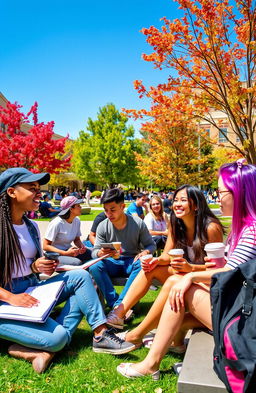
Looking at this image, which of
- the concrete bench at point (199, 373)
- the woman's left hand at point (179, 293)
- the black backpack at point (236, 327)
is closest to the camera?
the black backpack at point (236, 327)

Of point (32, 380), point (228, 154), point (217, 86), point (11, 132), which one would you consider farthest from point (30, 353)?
point (11, 132)

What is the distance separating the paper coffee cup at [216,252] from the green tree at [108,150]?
37347 millimetres

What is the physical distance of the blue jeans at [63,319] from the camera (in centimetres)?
273

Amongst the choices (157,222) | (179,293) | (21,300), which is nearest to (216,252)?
(179,293)

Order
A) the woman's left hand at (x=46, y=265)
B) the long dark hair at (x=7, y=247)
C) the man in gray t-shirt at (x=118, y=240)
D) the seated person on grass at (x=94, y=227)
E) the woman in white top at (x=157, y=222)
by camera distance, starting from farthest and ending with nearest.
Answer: the woman in white top at (x=157, y=222), the seated person on grass at (x=94, y=227), the man in gray t-shirt at (x=118, y=240), the woman's left hand at (x=46, y=265), the long dark hair at (x=7, y=247)

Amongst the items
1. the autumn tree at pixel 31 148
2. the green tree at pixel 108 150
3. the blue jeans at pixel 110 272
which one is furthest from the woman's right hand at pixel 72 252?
the green tree at pixel 108 150

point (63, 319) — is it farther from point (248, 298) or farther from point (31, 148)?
point (31, 148)

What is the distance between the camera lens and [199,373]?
1835mm

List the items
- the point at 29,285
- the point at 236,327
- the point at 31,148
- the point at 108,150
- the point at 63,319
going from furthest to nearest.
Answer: the point at 108,150
the point at 31,148
the point at 29,285
the point at 63,319
the point at 236,327

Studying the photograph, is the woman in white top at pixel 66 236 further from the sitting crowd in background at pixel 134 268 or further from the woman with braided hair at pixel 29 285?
the woman with braided hair at pixel 29 285

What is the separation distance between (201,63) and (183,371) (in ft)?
29.0

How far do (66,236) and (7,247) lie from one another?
202 cm

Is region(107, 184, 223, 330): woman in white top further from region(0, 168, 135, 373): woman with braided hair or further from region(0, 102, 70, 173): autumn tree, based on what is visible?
region(0, 102, 70, 173): autumn tree

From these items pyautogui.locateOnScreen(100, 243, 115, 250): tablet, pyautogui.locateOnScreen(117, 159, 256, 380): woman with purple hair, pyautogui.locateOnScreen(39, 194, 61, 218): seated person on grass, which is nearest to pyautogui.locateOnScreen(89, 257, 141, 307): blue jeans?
pyautogui.locateOnScreen(100, 243, 115, 250): tablet
